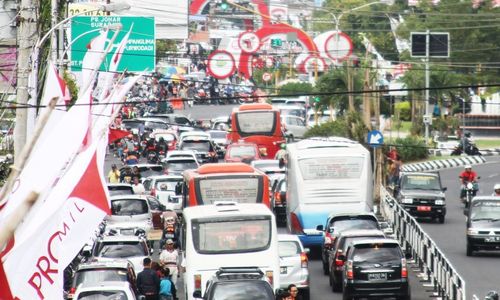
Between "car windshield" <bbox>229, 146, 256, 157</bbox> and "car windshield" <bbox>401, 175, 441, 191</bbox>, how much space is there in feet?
40.3

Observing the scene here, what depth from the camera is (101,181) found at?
54.4 ft

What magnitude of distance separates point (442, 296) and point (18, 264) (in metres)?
18.3

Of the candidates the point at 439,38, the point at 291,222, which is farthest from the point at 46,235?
the point at 439,38

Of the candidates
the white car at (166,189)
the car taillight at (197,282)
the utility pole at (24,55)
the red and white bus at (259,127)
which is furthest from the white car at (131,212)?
the red and white bus at (259,127)

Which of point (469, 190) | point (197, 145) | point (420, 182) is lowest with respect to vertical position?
point (469, 190)

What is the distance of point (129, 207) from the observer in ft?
131

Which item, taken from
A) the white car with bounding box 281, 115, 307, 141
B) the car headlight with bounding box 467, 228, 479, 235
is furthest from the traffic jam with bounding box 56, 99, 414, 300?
the white car with bounding box 281, 115, 307, 141

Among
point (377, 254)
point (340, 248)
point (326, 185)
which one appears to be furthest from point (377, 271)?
point (326, 185)

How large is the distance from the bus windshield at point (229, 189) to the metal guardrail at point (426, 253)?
3898 millimetres

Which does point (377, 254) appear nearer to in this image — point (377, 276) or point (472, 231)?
point (377, 276)

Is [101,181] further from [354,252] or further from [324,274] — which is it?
[324,274]

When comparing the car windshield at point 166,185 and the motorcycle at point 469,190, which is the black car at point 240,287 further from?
the motorcycle at point 469,190

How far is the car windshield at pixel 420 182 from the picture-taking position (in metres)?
46.8

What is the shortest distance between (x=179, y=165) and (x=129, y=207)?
1582 cm
